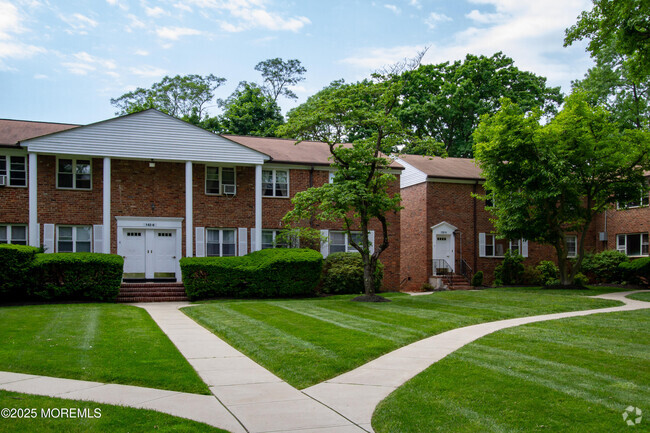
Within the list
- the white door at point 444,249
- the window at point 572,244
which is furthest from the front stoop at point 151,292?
the window at point 572,244

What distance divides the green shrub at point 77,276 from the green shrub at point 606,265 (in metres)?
22.4

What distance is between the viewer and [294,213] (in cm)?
1766

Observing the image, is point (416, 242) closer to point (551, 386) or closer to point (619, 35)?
point (619, 35)

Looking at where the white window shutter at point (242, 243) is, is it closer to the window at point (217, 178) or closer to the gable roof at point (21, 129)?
the window at point (217, 178)

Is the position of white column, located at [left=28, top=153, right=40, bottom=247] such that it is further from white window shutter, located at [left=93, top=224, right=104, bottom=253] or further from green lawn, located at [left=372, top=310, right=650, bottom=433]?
green lawn, located at [left=372, top=310, right=650, bottom=433]

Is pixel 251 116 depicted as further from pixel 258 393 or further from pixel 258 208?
pixel 258 393

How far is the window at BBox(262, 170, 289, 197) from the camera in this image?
2323cm

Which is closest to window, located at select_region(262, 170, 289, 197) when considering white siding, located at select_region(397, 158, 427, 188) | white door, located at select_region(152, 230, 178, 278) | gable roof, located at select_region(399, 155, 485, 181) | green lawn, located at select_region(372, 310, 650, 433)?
white door, located at select_region(152, 230, 178, 278)

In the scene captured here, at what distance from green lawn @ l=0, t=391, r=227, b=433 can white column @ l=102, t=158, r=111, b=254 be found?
14794 mm

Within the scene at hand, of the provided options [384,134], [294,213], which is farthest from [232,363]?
[384,134]

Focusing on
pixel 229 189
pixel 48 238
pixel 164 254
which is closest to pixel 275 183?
pixel 229 189

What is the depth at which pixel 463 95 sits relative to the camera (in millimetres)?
38781

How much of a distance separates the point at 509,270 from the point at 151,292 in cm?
1689

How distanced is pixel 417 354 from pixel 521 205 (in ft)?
50.3
